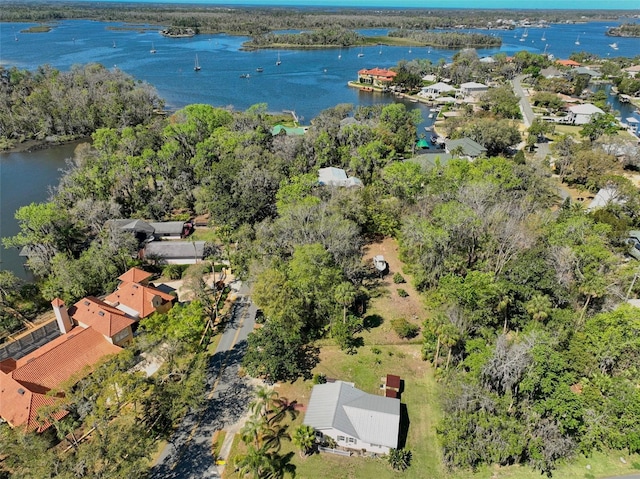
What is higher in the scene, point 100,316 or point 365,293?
point 100,316

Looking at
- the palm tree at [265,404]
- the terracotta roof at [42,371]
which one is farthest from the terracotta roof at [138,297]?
the palm tree at [265,404]

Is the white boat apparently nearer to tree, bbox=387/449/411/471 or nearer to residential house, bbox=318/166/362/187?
residential house, bbox=318/166/362/187

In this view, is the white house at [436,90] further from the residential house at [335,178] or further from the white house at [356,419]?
the white house at [356,419]

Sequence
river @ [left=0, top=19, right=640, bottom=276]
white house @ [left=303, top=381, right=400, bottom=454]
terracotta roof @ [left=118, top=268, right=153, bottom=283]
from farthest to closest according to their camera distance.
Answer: river @ [left=0, top=19, right=640, bottom=276], terracotta roof @ [left=118, top=268, right=153, bottom=283], white house @ [left=303, top=381, right=400, bottom=454]

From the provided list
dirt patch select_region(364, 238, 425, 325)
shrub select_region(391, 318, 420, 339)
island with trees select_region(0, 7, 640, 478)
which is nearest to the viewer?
island with trees select_region(0, 7, 640, 478)

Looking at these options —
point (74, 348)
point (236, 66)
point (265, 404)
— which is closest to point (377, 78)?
point (236, 66)

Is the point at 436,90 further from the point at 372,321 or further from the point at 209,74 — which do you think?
the point at 372,321

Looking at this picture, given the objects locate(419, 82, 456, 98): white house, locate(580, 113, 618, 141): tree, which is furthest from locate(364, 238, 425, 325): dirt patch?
locate(419, 82, 456, 98): white house
